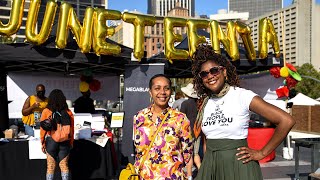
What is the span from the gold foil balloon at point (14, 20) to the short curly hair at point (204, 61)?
19.8ft

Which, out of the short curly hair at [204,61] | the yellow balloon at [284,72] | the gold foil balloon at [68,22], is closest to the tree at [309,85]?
the yellow balloon at [284,72]

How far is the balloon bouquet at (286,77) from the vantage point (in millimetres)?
10195

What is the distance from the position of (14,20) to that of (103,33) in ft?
6.06

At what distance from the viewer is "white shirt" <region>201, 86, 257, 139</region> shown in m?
2.47

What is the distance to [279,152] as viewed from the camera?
11133 mm

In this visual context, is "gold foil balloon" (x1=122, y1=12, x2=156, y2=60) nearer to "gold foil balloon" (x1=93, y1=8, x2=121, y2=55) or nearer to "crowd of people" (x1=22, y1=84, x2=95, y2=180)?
"gold foil balloon" (x1=93, y1=8, x2=121, y2=55)

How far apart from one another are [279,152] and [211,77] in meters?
9.31

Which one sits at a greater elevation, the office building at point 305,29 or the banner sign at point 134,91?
the office building at point 305,29

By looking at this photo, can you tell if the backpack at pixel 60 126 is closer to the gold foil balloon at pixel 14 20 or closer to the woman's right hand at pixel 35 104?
the woman's right hand at pixel 35 104

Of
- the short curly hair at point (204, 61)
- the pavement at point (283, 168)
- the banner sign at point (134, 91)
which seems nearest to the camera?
the short curly hair at point (204, 61)

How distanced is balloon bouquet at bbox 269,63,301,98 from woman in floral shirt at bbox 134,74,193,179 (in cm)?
772

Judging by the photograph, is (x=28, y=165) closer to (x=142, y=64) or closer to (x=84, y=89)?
(x=142, y=64)

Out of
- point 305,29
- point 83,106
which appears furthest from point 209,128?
point 305,29

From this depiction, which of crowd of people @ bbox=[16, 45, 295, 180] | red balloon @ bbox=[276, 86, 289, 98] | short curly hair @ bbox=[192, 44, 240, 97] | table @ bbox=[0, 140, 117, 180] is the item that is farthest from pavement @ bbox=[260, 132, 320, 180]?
short curly hair @ bbox=[192, 44, 240, 97]
